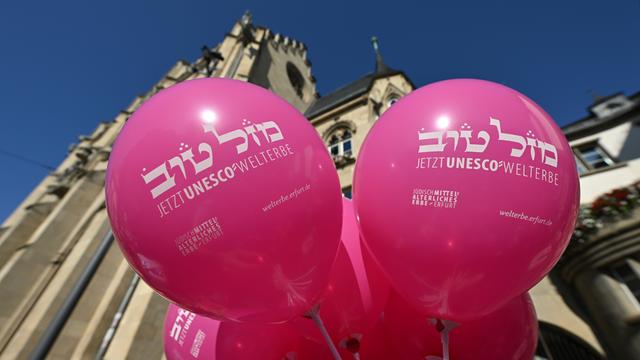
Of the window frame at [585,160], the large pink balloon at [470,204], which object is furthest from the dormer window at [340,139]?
the large pink balloon at [470,204]

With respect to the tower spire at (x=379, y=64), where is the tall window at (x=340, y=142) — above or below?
below

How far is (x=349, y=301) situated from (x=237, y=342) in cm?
98

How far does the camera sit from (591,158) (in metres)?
7.35

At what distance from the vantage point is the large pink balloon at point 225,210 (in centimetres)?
145

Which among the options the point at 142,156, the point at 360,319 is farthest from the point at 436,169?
the point at 142,156

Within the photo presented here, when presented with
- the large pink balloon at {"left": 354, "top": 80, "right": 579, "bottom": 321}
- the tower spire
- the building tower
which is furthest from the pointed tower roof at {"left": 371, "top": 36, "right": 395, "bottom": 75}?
the large pink balloon at {"left": 354, "top": 80, "right": 579, "bottom": 321}

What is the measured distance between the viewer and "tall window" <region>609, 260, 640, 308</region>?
4.88m

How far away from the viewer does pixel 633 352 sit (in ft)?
14.8

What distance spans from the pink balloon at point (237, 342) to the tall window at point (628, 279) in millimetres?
5927

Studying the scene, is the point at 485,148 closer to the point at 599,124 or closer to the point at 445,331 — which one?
the point at 445,331

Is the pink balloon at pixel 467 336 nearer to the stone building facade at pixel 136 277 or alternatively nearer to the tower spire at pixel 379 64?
the stone building facade at pixel 136 277

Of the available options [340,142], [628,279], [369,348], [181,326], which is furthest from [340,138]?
[369,348]

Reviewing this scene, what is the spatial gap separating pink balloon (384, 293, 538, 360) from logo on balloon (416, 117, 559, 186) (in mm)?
1129

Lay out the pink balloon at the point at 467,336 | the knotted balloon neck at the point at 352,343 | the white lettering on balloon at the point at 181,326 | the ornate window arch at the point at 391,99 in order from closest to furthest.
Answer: the knotted balloon neck at the point at 352,343, the pink balloon at the point at 467,336, the white lettering on balloon at the point at 181,326, the ornate window arch at the point at 391,99
